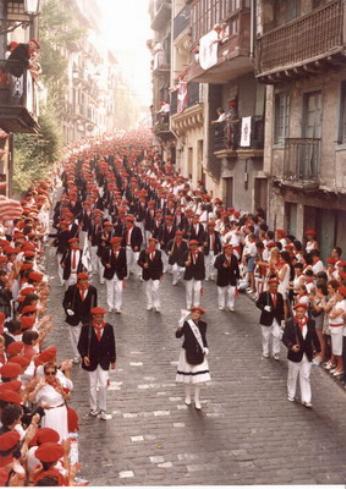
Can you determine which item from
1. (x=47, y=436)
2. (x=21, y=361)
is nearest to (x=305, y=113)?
(x=21, y=361)

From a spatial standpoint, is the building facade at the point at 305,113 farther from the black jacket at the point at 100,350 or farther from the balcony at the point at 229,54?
the black jacket at the point at 100,350

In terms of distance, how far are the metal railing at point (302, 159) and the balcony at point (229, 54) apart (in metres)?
4.63

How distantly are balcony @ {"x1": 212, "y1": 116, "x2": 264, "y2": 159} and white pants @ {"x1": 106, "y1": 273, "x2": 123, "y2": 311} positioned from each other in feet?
32.8

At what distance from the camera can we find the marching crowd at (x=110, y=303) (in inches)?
253

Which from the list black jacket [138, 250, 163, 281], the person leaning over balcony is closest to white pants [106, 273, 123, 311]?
black jacket [138, 250, 163, 281]

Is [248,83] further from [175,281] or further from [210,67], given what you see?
[175,281]

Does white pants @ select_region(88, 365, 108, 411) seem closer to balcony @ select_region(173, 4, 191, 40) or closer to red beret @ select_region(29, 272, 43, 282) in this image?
red beret @ select_region(29, 272, 43, 282)

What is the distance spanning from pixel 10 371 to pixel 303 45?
536 inches

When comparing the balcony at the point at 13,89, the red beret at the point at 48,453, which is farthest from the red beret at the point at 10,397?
the balcony at the point at 13,89

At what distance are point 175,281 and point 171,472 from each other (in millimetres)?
10175

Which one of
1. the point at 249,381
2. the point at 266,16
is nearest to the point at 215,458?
the point at 249,381

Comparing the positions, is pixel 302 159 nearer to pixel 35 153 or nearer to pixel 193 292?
pixel 193 292

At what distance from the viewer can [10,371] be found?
6.81 metres

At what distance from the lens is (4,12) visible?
20891 millimetres
